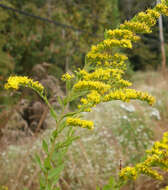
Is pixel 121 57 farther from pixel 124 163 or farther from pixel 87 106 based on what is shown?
pixel 124 163

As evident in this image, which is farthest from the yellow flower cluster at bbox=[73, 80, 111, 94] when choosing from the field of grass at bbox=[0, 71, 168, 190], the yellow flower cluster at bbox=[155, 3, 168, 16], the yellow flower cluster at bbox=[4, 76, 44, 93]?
the field of grass at bbox=[0, 71, 168, 190]

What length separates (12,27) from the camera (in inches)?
370

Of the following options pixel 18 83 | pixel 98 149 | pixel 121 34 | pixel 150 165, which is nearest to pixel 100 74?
pixel 121 34

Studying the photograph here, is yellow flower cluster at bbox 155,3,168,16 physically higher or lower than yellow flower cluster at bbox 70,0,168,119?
higher

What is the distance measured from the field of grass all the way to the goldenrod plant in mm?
1268

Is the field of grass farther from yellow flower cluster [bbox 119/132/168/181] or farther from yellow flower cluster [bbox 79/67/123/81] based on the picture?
yellow flower cluster [bbox 79/67/123/81]

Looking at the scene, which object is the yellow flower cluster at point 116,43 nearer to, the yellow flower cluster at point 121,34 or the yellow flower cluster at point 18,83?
the yellow flower cluster at point 121,34

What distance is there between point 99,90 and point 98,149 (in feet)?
8.46

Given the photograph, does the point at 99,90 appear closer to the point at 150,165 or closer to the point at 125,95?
the point at 125,95

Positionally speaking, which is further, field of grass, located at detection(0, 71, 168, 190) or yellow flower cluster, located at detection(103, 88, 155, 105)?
field of grass, located at detection(0, 71, 168, 190)

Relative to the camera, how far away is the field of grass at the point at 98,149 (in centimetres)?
265

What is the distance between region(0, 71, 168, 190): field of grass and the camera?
2.65 meters

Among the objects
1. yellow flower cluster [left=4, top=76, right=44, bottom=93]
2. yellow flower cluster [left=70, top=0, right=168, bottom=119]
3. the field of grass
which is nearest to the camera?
yellow flower cluster [left=4, top=76, right=44, bottom=93]

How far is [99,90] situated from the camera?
1174 mm
